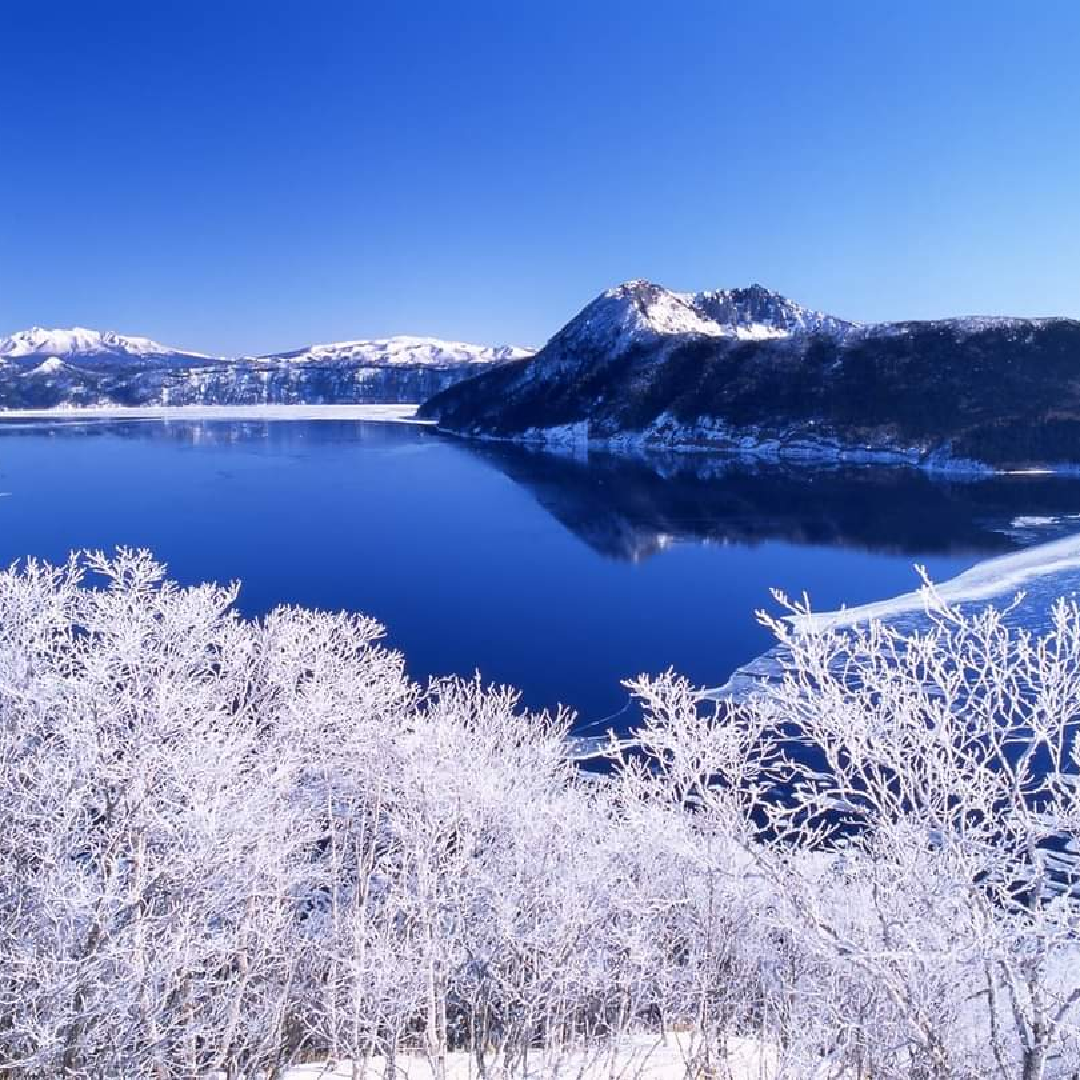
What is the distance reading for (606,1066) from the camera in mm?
11836

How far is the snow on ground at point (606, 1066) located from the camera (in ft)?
38.3

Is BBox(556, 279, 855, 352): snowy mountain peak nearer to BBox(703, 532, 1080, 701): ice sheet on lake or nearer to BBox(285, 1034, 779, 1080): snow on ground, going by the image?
BBox(703, 532, 1080, 701): ice sheet on lake

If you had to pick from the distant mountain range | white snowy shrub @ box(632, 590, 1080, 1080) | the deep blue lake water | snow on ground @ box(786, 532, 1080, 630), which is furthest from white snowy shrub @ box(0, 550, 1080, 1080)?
the distant mountain range

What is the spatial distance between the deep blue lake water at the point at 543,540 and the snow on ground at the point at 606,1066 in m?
13.7

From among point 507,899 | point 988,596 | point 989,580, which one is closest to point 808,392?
point 989,580

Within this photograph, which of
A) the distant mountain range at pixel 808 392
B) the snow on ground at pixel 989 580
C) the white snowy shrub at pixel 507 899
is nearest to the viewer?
the white snowy shrub at pixel 507 899

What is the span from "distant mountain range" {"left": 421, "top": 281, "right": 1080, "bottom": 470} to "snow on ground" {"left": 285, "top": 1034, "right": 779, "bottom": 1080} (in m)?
88.3

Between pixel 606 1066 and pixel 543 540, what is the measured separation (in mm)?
43789

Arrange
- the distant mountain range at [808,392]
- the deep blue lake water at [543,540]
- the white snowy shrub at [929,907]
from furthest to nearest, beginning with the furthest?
the distant mountain range at [808,392] → the deep blue lake water at [543,540] → the white snowy shrub at [929,907]

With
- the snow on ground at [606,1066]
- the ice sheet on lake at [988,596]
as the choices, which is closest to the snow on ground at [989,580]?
the ice sheet on lake at [988,596]

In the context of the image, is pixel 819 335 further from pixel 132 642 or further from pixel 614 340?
pixel 132 642

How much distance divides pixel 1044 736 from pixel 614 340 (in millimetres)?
144808

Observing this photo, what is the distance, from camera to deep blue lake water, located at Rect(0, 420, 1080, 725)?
34.4 m

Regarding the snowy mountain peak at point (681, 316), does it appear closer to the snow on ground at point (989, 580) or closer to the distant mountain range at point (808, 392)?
the distant mountain range at point (808, 392)
